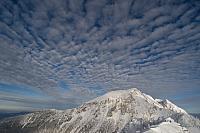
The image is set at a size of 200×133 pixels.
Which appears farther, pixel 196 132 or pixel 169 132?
pixel 196 132

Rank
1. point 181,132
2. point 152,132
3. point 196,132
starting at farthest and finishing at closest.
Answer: point 196,132
point 181,132
point 152,132

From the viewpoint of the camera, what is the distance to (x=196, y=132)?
118188 mm

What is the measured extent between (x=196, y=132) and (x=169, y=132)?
3795 centimetres

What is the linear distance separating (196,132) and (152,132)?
2185 inches

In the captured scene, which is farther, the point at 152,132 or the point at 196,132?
the point at 196,132

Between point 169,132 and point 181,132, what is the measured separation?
528 centimetres

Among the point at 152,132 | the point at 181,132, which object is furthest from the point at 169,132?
the point at 152,132

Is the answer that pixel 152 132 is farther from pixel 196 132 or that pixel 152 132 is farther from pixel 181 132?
pixel 196 132

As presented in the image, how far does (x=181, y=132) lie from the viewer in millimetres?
90750

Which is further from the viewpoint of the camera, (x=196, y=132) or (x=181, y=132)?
(x=196, y=132)

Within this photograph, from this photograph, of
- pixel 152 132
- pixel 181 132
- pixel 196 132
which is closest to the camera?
pixel 152 132

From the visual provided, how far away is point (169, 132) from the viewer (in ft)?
299

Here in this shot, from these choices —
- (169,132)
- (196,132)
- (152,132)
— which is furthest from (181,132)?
(196,132)

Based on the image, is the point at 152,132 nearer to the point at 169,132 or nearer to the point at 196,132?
the point at 169,132
